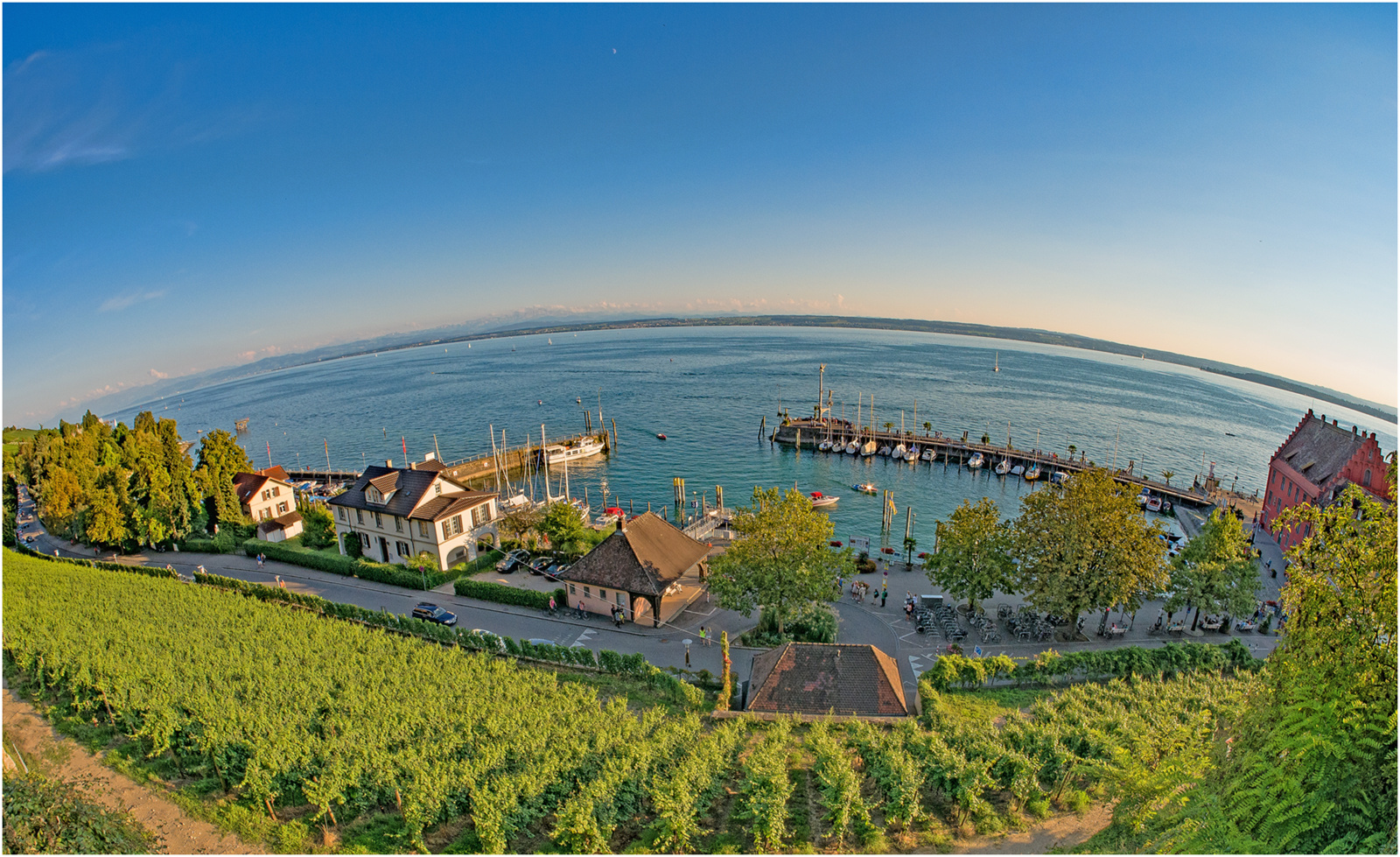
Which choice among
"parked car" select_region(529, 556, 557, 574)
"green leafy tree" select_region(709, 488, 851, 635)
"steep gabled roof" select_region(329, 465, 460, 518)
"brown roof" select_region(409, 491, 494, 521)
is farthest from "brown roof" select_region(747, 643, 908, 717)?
"steep gabled roof" select_region(329, 465, 460, 518)

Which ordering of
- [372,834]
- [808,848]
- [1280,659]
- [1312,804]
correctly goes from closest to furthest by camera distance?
[1312,804] → [1280,659] → [808,848] → [372,834]

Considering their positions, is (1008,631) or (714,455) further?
(714,455)

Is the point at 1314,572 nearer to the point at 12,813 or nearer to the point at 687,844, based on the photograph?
the point at 687,844

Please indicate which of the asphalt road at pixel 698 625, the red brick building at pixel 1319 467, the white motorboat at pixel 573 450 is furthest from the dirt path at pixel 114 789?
the white motorboat at pixel 573 450

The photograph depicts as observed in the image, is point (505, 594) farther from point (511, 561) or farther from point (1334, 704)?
point (1334, 704)

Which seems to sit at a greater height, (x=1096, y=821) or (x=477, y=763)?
(x=477, y=763)

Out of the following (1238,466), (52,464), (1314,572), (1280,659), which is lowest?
(1238,466)

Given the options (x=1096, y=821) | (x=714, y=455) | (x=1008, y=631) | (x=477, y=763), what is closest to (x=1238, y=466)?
(x=714, y=455)

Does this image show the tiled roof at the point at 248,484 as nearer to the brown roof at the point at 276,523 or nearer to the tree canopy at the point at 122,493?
the tree canopy at the point at 122,493
